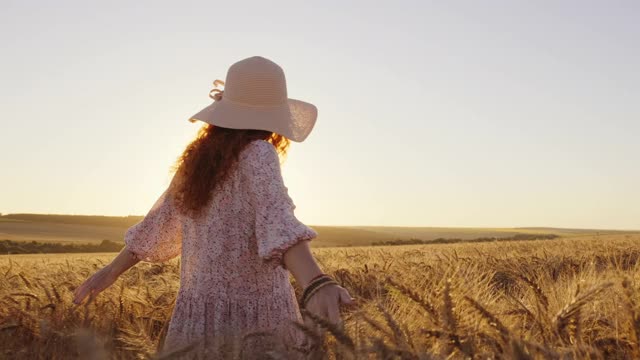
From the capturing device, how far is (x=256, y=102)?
2.57 metres

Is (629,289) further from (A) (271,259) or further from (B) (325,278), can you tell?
A: (A) (271,259)

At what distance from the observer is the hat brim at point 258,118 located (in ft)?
8.24

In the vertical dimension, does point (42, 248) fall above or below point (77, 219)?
below

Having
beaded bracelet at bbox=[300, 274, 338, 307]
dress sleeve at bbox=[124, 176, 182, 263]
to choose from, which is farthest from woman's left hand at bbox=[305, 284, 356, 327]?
dress sleeve at bbox=[124, 176, 182, 263]

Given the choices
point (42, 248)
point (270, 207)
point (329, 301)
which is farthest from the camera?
point (42, 248)

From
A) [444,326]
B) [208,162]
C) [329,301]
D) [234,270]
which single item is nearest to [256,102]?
[208,162]

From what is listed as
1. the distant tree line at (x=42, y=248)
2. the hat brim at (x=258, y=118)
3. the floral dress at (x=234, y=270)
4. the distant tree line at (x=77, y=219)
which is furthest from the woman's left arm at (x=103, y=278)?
the distant tree line at (x=77, y=219)

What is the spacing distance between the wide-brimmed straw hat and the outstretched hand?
0.74 m

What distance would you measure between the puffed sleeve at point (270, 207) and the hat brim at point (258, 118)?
10cm

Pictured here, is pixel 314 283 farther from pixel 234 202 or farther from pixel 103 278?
pixel 103 278

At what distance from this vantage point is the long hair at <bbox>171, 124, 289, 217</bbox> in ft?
8.21

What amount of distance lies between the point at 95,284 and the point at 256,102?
3.20 ft

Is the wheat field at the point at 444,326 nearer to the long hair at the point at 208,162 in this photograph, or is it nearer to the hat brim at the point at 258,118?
the long hair at the point at 208,162

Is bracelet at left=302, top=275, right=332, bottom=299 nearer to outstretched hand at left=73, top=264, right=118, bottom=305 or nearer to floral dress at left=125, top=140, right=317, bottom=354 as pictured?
floral dress at left=125, top=140, right=317, bottom=354
